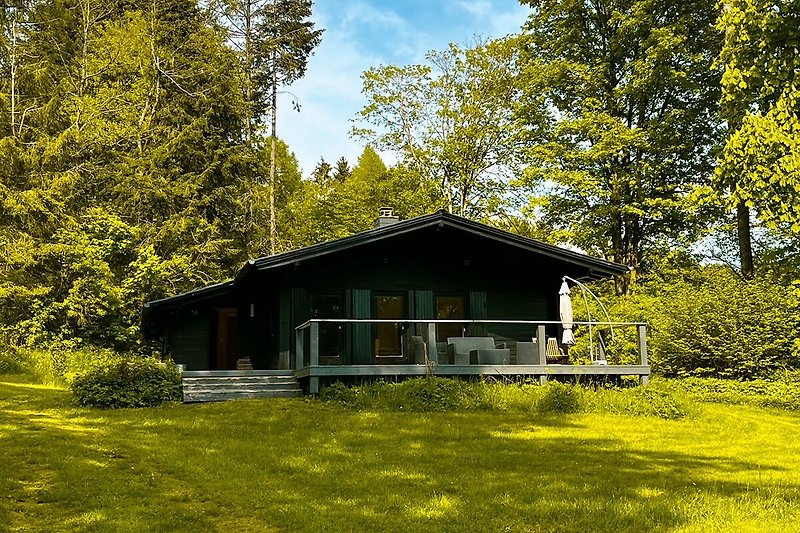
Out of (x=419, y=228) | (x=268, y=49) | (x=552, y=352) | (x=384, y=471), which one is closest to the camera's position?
(x=384, y=471)

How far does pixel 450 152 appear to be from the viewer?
3219cm

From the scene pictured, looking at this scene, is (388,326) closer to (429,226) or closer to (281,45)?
(429,226)

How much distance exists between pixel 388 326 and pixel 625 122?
1233 cm

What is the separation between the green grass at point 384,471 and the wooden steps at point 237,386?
101cm

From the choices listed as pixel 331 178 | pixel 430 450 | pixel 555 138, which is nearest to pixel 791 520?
pixel 430 450

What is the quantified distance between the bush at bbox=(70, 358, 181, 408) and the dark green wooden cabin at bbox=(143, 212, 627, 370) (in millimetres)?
3010

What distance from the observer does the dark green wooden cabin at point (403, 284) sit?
1766cm

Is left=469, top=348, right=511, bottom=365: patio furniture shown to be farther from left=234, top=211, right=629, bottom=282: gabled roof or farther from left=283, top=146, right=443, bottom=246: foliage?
left=283, top=146, right=443, bottom=246: foliage

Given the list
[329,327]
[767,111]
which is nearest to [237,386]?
[329,327]

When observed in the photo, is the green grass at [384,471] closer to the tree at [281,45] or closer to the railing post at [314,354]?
the railing post at [314,354]

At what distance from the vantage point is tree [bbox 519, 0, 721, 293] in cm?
2423

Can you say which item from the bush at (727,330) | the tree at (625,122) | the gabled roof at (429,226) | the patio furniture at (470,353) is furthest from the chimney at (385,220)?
the tree at (625,122)

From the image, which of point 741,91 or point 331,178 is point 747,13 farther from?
point 331,178

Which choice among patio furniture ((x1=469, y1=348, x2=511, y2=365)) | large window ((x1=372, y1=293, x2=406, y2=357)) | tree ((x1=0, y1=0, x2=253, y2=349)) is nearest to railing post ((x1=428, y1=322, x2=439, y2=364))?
patio furniture ((x1=469, y1=348, x2=511, y2=365))
